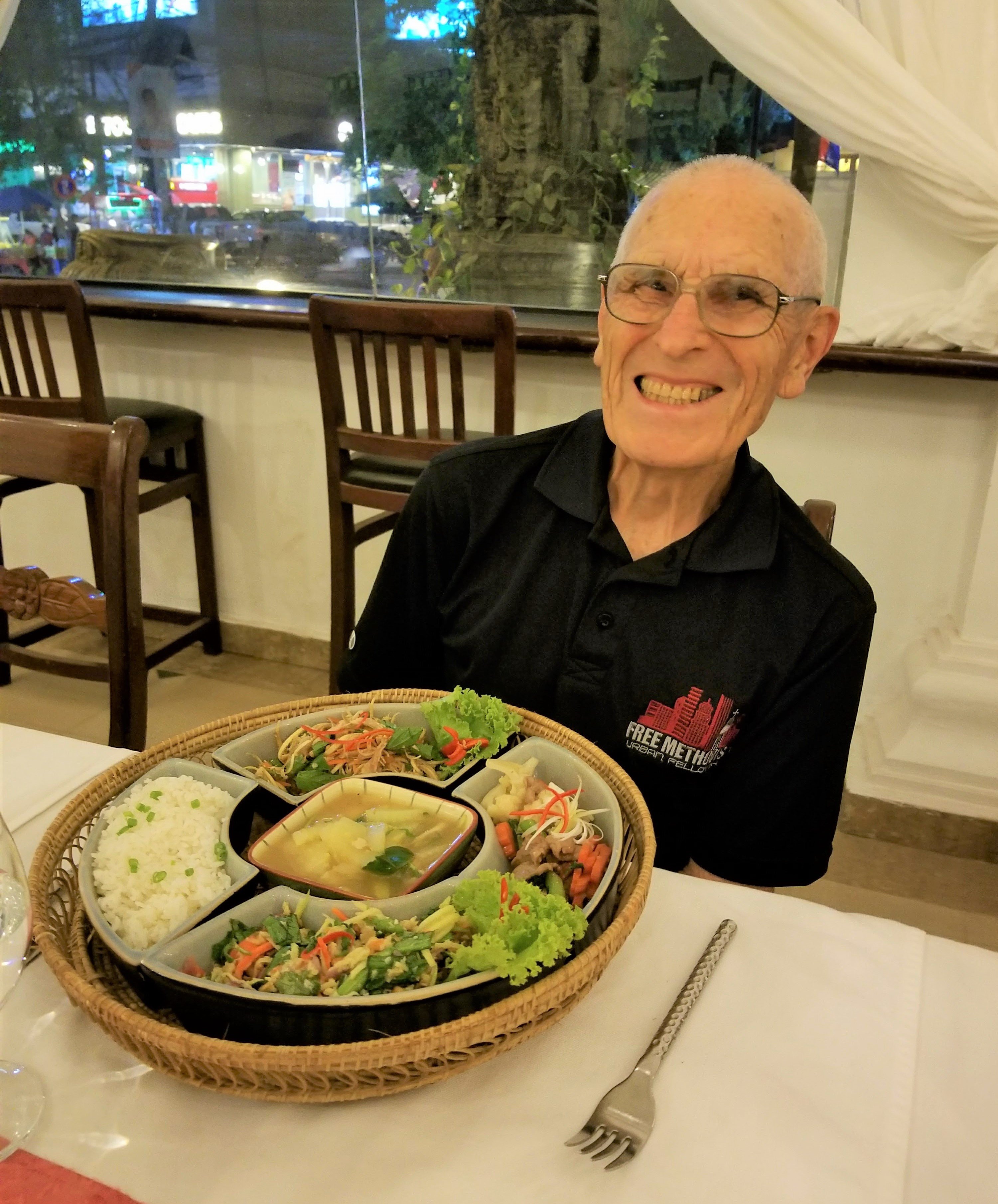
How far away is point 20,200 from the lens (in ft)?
11.6

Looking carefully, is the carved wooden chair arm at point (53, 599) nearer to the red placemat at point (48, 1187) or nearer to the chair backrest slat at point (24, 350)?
the red placemat at point (48, 1187)

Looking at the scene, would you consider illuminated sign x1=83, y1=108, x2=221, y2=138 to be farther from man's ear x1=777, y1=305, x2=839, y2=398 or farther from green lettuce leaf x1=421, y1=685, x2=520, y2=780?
green lettuce leaf x1=421, y1=685, x2=520, y2=780

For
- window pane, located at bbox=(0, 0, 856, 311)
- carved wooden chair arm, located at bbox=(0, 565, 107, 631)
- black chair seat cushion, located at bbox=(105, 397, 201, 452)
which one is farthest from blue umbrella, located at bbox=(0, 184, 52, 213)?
carved wooden chair arm, located at bbox=(0, 565, 107, 631)

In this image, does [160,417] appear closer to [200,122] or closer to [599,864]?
[200,122]

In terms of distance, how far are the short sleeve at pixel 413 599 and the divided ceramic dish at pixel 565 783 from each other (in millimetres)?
458

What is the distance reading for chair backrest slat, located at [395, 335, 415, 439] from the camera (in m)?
2.24

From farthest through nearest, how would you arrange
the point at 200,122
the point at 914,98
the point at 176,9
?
the point at 200,122, the point at 176,9, the point at 914,98

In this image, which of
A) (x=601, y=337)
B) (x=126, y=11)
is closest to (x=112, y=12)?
(x=126, y=11)

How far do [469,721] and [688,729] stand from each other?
358 millimetres

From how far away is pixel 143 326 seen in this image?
3.09m

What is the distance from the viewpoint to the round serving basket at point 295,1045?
24.3 inches

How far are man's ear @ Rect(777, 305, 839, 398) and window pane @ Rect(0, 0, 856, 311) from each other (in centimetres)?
144

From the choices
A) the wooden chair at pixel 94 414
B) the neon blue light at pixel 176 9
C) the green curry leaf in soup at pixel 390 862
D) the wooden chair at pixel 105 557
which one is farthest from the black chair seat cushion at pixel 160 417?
the green curry leaf in soup at pixel 390 862

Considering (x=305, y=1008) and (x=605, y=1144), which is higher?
(x=305, y=1008)
